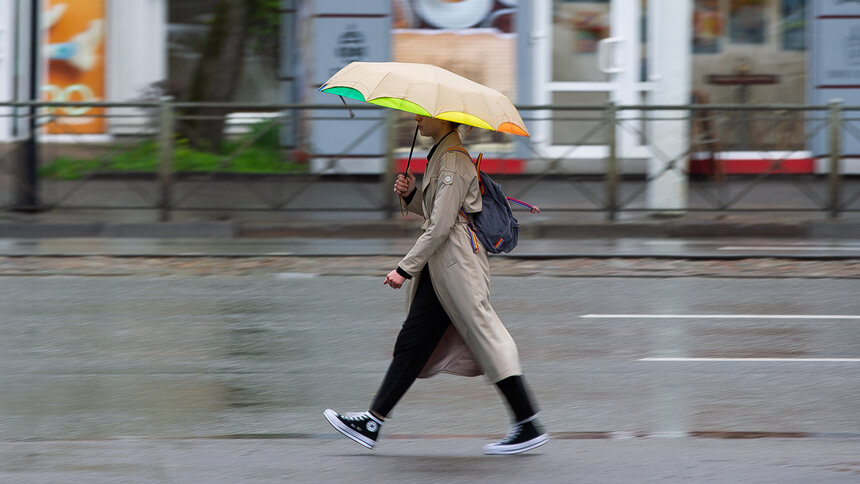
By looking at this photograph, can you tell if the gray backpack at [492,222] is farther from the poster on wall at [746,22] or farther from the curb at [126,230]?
the poster on wall at [746,22]

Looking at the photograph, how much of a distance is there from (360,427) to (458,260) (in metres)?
0.80

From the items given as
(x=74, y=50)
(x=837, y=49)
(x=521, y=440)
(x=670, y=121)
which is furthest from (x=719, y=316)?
(x=74, y=50)

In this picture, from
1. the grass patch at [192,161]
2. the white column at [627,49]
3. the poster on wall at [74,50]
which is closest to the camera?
the grass patch at [192,161]

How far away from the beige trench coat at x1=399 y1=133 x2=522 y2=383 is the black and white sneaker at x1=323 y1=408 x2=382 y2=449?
0.50 metres

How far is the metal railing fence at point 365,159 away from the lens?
14133mm

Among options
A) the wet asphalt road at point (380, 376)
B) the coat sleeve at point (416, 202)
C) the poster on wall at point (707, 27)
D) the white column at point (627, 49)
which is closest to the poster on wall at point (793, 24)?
the poster on wall at point (707, 27)

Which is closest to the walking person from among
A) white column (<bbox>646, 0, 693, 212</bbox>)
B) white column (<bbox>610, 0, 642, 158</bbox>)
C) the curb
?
the curb

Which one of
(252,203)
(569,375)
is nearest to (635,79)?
(252,203)

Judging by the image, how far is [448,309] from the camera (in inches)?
195

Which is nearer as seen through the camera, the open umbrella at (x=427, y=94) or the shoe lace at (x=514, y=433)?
the open umbrella at (x=427, y=94)

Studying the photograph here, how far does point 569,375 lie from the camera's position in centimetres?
662

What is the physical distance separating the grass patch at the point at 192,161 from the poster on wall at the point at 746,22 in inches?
286

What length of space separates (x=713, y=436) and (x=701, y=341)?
2.31 metres

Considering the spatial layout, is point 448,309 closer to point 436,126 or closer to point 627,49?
point 436,126
